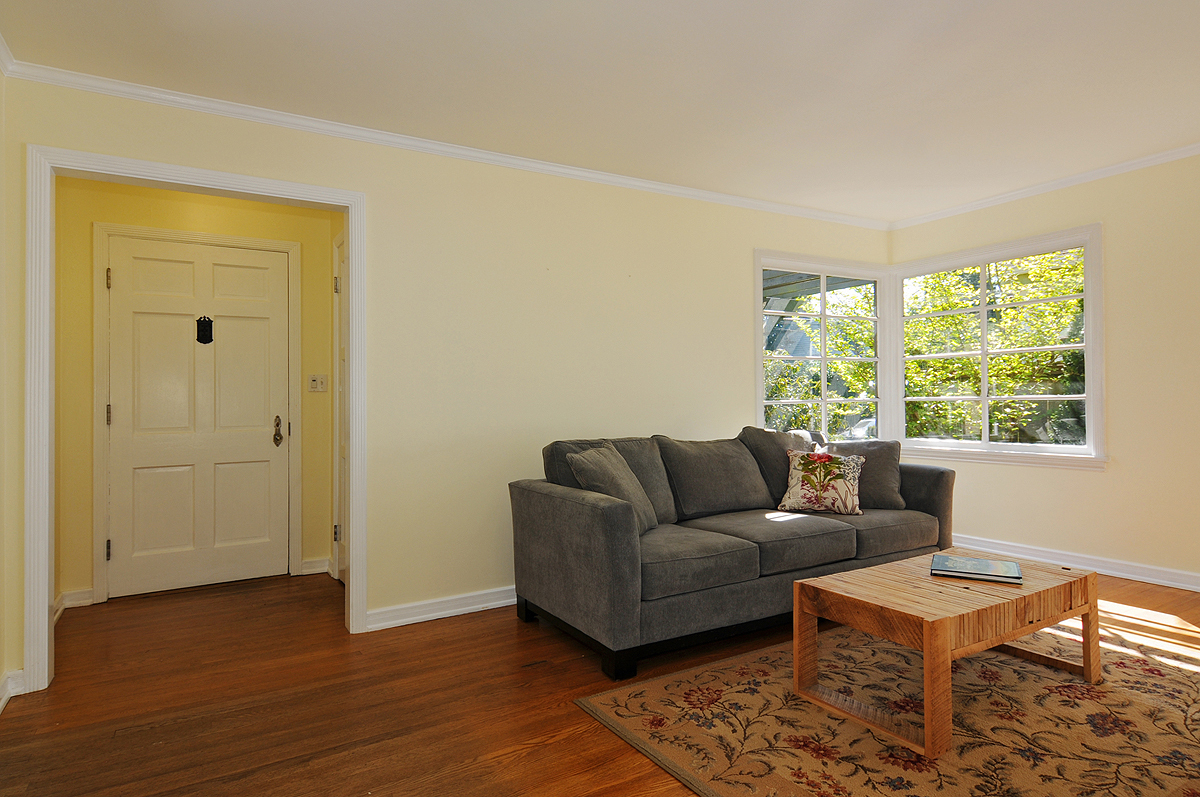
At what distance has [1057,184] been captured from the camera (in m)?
4.52

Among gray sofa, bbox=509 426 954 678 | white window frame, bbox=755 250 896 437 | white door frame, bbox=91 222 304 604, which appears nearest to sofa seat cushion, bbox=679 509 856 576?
gray sofa, bbox=509 426 954 678

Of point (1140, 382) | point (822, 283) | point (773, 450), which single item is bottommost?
point (773, 450)

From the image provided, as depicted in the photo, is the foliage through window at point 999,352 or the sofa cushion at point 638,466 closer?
the sofa cushion at point 638,466

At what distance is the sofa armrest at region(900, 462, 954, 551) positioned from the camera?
12.8 feet

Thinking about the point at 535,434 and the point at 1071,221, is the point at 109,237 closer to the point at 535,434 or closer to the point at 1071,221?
the point at 535,434

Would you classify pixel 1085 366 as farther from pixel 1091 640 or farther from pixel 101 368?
pixel 101 368

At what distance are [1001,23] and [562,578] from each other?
110 inches

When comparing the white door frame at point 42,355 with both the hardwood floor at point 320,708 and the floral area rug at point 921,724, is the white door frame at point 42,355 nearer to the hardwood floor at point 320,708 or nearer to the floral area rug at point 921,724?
the hardwood floor at point 320,708

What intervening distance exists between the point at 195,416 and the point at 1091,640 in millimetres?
4699

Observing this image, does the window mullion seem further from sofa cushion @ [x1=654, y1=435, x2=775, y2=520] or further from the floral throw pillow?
sofa cushion @ [x1=654, y1=435, x2=775, y2=520]

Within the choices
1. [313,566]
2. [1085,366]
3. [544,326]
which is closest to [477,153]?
[544,326]

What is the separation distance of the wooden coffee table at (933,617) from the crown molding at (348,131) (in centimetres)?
269

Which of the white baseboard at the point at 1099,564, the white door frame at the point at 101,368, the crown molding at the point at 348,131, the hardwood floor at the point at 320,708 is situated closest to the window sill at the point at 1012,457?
the white baseboard at the point at 1099,564

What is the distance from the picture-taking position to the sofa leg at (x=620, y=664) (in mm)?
2775
